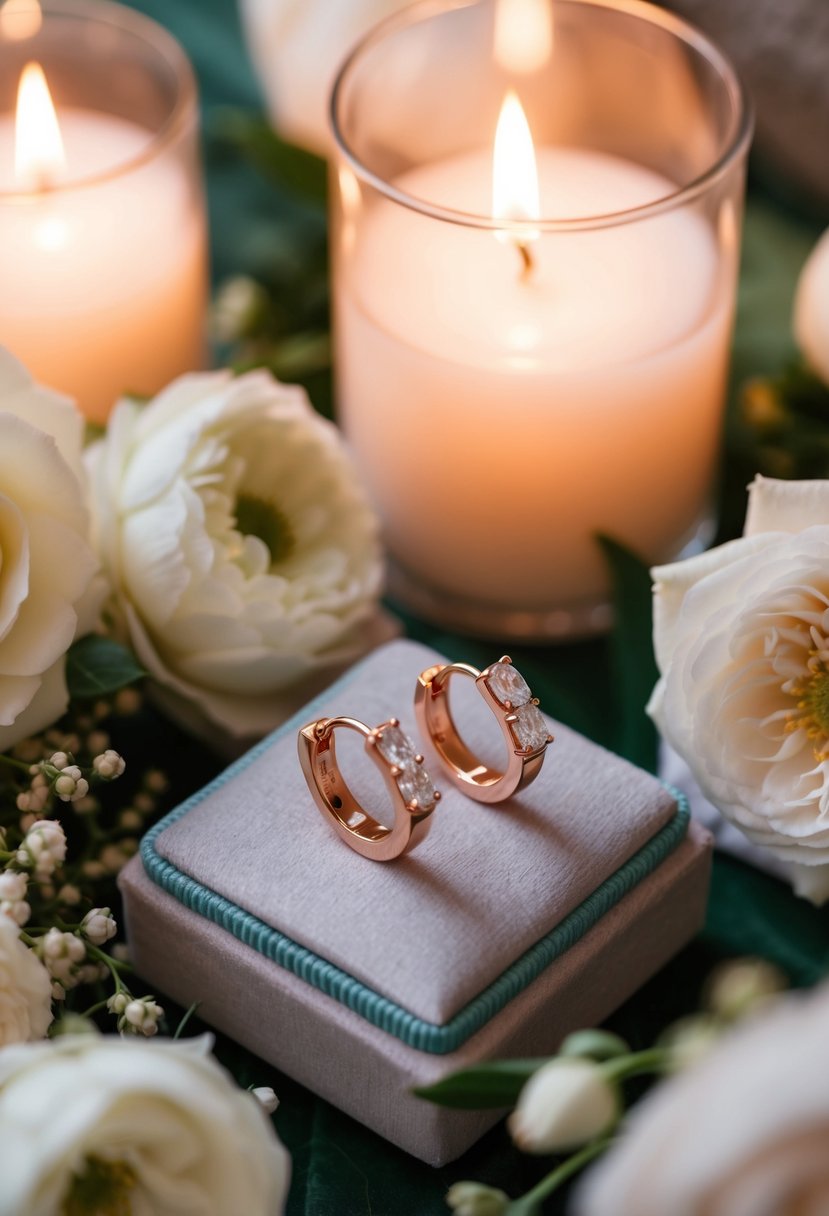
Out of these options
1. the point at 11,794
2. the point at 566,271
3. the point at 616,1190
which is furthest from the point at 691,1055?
the point at 566,271

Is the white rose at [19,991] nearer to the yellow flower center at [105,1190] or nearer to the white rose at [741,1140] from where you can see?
the yellow flower center at [105,1190]

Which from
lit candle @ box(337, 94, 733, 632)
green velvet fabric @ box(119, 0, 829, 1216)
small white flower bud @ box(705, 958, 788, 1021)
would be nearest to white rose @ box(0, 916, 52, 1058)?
green velvet fabric @ box(119, 0, 829, 1216)

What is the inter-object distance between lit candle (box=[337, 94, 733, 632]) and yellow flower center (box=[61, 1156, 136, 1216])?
39 cm

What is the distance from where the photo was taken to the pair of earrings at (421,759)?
1.85ft

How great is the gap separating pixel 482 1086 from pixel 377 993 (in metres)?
0.07

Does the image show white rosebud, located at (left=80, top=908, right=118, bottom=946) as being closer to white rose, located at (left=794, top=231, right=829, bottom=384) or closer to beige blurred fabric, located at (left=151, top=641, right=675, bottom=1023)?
beige blurred fabric, located at (left=151, top=641, right=675, bottom=1023)

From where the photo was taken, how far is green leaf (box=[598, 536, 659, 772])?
0.73 meters

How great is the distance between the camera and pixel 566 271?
756 mm

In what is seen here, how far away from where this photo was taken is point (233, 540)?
681 millimetres

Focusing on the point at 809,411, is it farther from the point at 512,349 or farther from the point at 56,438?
the point at 56,438

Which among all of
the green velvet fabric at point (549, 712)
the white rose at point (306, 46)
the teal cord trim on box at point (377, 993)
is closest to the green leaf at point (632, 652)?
the green velvet fabric at point (549, 712)

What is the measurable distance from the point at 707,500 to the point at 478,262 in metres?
0.18

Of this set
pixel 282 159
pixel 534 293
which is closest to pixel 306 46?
pixel 282 159

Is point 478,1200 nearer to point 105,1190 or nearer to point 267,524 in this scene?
point 105,1190
